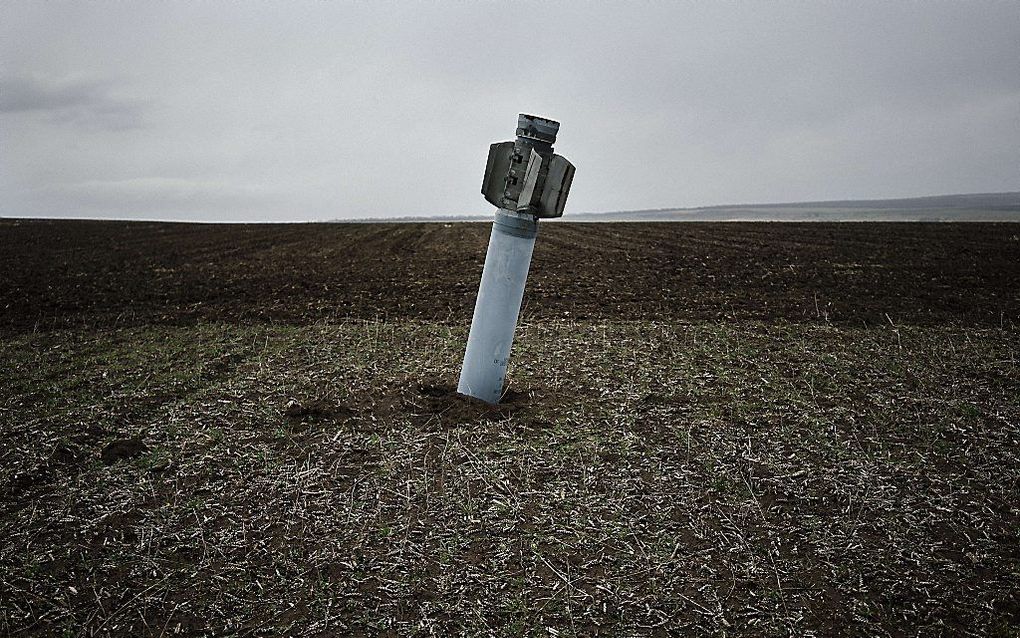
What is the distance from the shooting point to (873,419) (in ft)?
21.0

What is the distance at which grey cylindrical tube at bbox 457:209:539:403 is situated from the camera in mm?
5965

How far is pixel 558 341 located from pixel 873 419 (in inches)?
146

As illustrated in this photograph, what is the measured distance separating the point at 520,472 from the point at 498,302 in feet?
5.14

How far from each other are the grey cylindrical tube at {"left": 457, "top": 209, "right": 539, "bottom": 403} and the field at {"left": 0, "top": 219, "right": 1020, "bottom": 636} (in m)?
0.27

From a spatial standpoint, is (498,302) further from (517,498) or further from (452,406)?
(517,498)

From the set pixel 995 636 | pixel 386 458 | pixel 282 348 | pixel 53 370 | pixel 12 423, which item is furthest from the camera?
pixel 282 348

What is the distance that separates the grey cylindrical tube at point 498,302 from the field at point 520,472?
0.88 feet

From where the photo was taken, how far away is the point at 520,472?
5262 millimetres

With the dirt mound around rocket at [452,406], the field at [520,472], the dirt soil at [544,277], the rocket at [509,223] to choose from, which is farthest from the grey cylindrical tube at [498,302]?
the dirt soil at [544,277]

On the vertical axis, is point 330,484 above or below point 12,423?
above

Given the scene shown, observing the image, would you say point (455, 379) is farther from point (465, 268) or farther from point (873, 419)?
point (465, 268)

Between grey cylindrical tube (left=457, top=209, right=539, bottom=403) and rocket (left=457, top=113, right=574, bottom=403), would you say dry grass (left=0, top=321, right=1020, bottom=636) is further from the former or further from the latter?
rocket (left=457, top=113, right=574, bottom=403)

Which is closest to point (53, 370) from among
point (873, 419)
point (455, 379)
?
point (455, 379)

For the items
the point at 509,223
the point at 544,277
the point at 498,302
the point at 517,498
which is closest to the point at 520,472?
the point at 517,498
